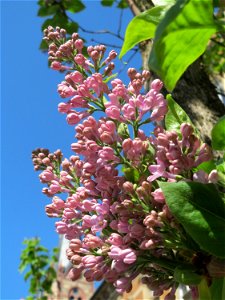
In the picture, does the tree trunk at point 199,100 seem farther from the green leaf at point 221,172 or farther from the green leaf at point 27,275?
the green leaf at point 27,275

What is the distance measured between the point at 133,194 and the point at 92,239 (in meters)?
0.14

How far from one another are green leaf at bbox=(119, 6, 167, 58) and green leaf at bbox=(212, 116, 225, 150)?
0.73ft

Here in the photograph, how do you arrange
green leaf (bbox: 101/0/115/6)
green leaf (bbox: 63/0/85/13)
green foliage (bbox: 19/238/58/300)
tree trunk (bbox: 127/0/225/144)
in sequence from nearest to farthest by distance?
tree trunk (bbox: 127/0/225/144) → green leaf (bbox: 63/0/85/13) → green leaf (bbox: 101/0/115/6) → green foliage (bbox: 19/238/58/300)

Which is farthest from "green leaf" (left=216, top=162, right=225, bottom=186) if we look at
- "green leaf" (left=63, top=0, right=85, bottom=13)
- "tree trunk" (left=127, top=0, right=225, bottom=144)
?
"green leaf" (left=63, top=0, right=85, bottom=13)

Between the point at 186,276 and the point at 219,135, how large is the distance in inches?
10.8

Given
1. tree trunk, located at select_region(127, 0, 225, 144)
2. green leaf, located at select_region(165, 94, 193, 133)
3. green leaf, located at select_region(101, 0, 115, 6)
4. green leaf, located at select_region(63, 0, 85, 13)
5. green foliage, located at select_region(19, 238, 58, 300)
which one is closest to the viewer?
green leaf, located at select_region(165, 94, 193, 133)

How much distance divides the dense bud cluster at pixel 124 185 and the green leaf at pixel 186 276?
3 centimetres

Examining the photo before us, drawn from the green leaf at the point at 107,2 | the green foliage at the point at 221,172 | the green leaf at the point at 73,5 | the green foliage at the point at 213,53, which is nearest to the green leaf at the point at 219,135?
the green foliage at the point at 221,172

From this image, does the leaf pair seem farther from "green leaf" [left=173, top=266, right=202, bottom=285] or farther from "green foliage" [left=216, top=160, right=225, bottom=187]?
"green leaf" [left=173, top=266, right=202, bottom=285]

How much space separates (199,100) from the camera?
1.52m

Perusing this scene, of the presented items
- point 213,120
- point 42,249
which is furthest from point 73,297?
point 213,120

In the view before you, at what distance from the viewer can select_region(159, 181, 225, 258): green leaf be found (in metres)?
0.73

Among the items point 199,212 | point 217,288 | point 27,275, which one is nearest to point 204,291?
point 217,288

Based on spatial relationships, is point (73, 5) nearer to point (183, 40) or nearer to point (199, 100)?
point (199, 100)
